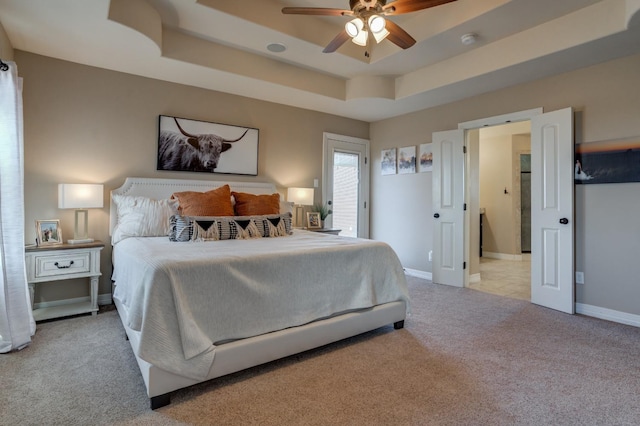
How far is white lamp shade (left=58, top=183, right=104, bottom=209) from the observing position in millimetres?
2990

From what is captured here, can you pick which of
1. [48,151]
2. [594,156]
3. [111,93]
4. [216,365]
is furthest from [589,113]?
[48,151]

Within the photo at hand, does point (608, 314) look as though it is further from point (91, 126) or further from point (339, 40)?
point (91, 126)

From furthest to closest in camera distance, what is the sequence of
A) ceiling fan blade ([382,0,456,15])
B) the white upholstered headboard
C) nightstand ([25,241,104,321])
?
the white upholstered headboard
nightstand ([25,241,104,321])
ceiling fan blade ([382,0,456,15])

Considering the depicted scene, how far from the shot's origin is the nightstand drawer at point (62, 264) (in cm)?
283

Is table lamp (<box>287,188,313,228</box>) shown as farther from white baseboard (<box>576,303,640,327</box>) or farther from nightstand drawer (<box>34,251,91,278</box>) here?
white baseboard (<box>576,303,640,327</box>)

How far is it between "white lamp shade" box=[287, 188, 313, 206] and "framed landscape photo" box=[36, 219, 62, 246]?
2.56m

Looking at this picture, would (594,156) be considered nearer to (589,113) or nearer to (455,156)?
(589,113)

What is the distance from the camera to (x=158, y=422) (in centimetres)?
160

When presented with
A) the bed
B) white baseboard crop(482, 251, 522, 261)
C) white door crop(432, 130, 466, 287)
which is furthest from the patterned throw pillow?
white baseboard crop(482, 251, 522, 261)

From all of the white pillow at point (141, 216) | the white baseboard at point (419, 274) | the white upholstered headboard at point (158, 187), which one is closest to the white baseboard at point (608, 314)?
the white baseboard at point (419, 274)

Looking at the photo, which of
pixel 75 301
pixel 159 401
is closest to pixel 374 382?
pixel 159 401

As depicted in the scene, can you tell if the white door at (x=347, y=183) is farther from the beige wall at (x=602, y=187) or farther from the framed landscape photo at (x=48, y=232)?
the framed landscape photo at (x=48, y=232)

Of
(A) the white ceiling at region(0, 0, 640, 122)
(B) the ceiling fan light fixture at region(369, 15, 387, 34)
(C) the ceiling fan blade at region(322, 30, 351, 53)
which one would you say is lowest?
(B) the ceiling fan light fixture at region(369, 15, 387, 34)

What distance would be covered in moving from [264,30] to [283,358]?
2836 mm
